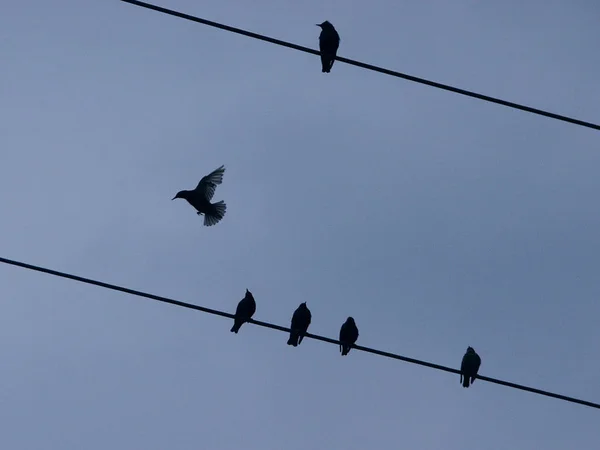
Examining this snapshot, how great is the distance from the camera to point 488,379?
8117 mm

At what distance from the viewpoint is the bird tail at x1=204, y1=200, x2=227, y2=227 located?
45.7 ft

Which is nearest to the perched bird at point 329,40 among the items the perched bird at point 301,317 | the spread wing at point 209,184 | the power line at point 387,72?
the spread wing at point 209,184

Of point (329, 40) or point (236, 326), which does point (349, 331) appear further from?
point (329, 40)

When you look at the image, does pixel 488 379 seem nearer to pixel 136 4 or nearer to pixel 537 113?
pixel 537 113

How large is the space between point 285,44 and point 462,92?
1254 millimetres

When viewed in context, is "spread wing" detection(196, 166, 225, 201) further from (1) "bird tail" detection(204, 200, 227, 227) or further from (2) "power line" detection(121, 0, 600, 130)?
(2) "power line" detection(121, 0, 600, 130)

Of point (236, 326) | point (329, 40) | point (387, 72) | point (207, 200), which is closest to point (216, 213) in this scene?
point (207, 200)

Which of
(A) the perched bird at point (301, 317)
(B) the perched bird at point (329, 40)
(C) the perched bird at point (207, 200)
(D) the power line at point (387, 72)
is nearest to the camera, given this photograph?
(D) the power line at point (387, 72)

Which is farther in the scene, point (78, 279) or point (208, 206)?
point (208, 206)

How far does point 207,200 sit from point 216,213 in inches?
7.6

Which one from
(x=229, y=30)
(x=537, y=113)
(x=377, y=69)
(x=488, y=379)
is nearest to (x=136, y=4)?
(x=229, y=30)

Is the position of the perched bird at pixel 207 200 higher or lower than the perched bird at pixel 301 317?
higher

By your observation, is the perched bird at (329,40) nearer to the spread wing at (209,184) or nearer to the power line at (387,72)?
the spread wing at (209,184)

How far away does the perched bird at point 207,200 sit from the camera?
13867mm
